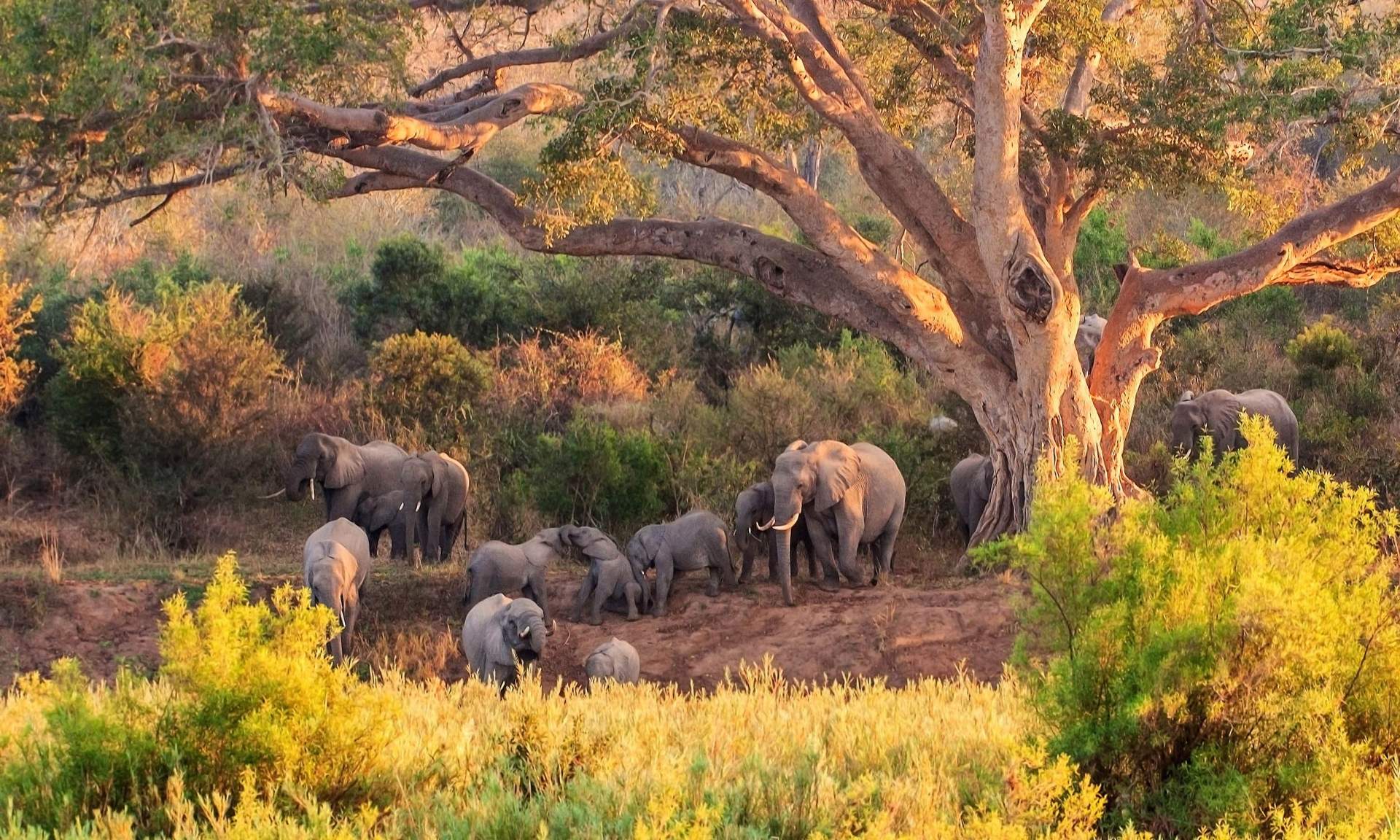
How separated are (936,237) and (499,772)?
9557mm

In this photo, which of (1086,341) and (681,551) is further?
(1086,341)

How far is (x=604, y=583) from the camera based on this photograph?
14.3 m

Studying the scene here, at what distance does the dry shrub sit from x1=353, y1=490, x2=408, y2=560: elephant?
159 inches

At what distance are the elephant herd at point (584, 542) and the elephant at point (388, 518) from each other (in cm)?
1

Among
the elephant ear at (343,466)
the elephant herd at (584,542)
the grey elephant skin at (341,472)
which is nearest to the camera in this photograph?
the elephant herd at (584,542)

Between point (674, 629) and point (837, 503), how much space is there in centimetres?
192

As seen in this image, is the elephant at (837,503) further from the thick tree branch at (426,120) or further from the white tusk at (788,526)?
the thick tree branch at (426,120)

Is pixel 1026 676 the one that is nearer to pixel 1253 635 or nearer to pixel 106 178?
pixel 1253 635

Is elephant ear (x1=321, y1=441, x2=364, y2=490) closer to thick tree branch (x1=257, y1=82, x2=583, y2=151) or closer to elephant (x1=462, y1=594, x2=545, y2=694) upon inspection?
thick tree branch (x1=257, y1=82, x2=583, y2=151)

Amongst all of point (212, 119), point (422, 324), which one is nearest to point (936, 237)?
point (212, 119)

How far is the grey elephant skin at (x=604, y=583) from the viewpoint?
14352 mm

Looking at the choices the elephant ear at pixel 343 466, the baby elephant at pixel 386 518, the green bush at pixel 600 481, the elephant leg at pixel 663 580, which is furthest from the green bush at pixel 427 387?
the elephant leg at pixel 663 580

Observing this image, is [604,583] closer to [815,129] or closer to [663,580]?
[663,580]

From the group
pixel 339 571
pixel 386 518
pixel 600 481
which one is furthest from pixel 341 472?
pixel 339 571
